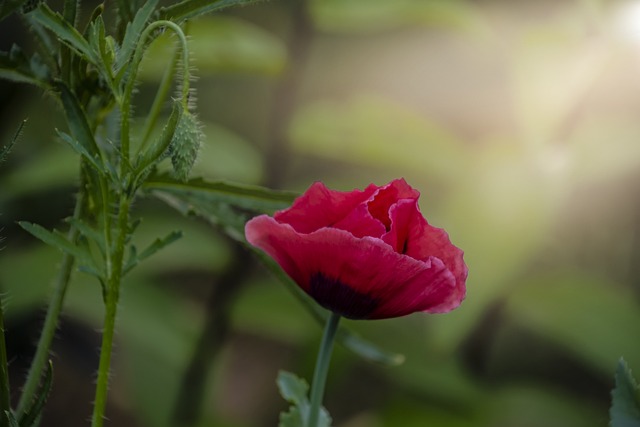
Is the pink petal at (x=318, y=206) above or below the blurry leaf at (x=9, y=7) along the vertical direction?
below

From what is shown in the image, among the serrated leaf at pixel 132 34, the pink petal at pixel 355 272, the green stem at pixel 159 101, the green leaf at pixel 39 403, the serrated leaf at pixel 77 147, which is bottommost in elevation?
the green leaf at pixel 39 403

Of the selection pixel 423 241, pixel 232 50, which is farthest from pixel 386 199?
pixel 232 50

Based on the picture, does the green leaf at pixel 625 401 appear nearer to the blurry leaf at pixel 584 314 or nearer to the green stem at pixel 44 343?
the green stem at pixel 44 343

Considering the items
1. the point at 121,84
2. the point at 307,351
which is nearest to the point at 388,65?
the point at 307,351

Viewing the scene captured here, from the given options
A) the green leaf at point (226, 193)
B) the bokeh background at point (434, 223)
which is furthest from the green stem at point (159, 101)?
the bokeh background at point (434, 223)

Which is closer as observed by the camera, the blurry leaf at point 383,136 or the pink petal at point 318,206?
the pink petal at point 318,206

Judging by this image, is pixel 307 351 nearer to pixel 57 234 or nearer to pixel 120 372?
pixel 120 372
